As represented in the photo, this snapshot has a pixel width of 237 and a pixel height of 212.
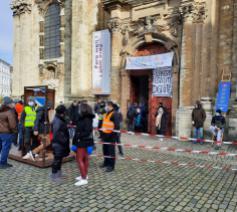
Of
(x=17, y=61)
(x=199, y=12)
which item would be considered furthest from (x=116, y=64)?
(x=17, y=61)

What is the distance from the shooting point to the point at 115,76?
1430cm

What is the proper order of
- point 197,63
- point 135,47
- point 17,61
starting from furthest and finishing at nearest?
1. point 17,61
2. point 135,47
3. point 197,63

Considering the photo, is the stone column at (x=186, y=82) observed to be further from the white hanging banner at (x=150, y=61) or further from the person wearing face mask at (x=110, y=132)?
the person wearing face mask at (x=110, y=132)

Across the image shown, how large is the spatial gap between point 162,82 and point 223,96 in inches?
126

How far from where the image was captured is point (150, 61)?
12.7 meters

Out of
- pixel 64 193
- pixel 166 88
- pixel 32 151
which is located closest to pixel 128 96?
pixel 166 88

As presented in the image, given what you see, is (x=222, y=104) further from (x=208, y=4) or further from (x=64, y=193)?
(x=64, y=193)

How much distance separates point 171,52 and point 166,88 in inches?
71.0

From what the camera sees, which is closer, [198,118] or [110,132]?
[110,132]

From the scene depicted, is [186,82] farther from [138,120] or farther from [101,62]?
[101,62]

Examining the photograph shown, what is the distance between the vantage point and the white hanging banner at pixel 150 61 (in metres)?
12.1

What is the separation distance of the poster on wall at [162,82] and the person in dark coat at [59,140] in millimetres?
8142

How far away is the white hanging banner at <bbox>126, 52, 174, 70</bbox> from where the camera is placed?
12125 millimetres

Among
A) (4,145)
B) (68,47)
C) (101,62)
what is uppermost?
(68,47)
